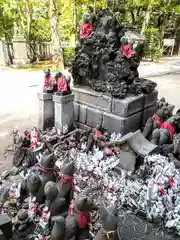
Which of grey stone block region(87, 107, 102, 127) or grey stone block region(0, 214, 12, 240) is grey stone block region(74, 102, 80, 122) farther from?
grey stone block region(0, 214, 12, 240)

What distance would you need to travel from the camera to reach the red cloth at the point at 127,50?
208 inches

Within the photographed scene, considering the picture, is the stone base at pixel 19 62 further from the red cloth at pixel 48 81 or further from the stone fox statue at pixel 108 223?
the stone fox statue at pixel 108 223

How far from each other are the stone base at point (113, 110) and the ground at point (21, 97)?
1.57m

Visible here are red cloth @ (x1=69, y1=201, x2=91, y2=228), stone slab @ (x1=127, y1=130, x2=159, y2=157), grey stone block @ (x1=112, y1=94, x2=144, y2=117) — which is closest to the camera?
red cloth @ (x1=69, y1=201, x2=91, y2=228)

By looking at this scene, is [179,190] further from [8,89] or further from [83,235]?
[8,89]

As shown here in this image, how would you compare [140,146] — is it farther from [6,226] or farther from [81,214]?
[6,226]

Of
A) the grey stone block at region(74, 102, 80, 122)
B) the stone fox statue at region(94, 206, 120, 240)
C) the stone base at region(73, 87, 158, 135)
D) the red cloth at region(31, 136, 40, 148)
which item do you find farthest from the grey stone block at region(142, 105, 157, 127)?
the stone fox statue at region(94, 206, 120, 240)

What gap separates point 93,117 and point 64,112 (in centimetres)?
75

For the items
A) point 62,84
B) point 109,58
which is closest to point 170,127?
point 109,58

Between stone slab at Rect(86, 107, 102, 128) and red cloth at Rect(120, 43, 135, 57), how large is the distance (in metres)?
1.41

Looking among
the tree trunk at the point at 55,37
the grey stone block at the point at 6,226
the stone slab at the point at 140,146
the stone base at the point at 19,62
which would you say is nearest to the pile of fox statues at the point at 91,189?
the stone slab at the point at 140,146

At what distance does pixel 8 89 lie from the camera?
33.0 ft

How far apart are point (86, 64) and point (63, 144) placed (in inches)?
75.9

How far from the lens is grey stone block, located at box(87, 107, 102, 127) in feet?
18.5
